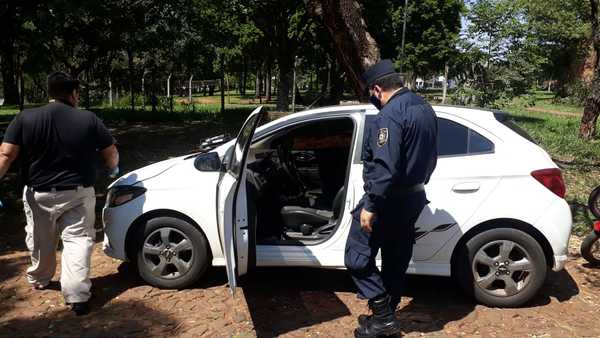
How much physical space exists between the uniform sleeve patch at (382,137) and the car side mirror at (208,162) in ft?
5.48

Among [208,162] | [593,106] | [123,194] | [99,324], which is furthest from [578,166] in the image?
[99,324]

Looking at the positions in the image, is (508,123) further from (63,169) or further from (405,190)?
(63,169)

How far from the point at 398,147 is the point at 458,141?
1.32 m

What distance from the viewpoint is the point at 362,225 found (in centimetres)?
348

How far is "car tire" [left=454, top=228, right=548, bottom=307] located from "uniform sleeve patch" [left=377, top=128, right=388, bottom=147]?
150 centimetres

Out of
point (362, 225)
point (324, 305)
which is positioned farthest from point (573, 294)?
point (362, 225)

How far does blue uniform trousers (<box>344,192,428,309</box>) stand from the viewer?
3568 millimetres

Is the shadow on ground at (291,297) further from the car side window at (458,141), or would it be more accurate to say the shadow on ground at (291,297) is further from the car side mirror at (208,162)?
the car side window at (458,141)

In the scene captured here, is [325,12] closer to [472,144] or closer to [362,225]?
[472,144]

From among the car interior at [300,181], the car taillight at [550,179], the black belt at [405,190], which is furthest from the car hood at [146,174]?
the car taillight at [550,179]

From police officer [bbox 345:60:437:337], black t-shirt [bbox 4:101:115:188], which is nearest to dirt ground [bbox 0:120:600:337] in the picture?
police officer [bbox 345:60:437:337]

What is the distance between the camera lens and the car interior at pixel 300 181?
4.60m

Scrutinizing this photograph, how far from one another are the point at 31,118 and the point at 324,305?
275cm

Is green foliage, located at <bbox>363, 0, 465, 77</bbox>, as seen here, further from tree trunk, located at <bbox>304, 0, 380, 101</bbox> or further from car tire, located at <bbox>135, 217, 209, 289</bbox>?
car tire, located at <bbox>135, 217, 209, 289</bbox>
